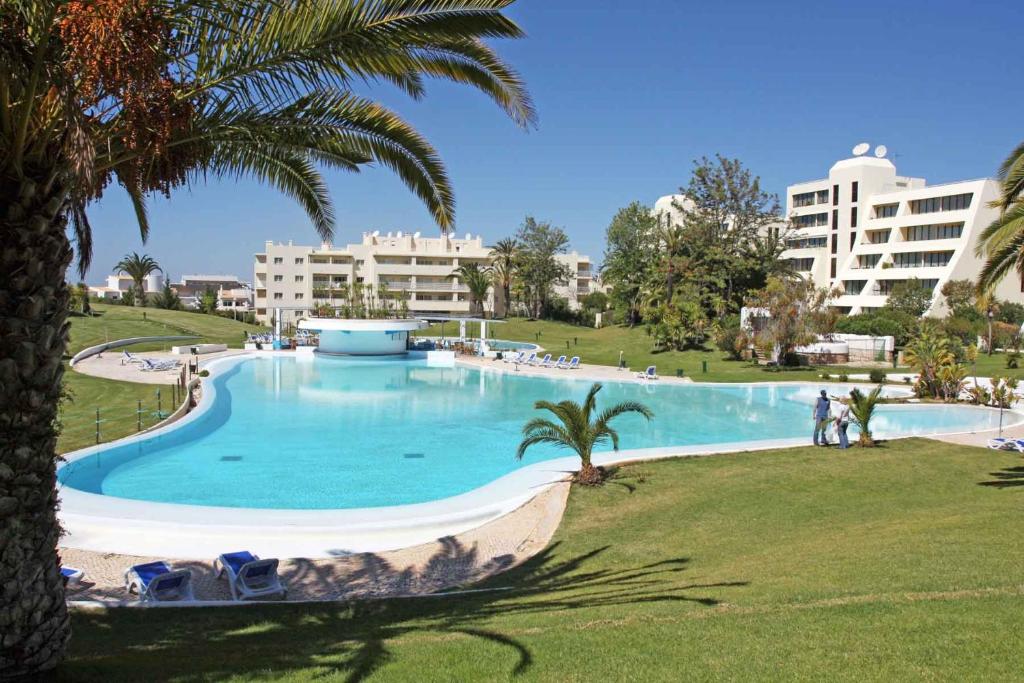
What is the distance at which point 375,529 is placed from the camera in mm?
9750

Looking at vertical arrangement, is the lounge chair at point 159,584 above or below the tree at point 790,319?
below

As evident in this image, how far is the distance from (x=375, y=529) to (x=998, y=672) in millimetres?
7294

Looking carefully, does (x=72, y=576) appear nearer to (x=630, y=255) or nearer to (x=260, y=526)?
(x=260, y=526)

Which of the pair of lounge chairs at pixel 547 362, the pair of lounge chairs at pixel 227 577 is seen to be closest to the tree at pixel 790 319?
the pair of lounge chairs at pixel 547 362

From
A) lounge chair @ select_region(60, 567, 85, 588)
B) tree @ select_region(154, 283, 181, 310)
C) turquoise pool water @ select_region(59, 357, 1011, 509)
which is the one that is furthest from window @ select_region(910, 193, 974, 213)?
tree @ select_region(154, 283, 181, 310)

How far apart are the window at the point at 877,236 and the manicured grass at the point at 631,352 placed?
69.8 ft

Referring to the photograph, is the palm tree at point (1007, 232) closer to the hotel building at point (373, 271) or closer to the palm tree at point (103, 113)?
the palm tree at point (103, 113)

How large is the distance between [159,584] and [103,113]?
481cm

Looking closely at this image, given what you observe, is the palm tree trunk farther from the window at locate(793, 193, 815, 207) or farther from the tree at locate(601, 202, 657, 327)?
the window at locate(793, 193, 815, 207)

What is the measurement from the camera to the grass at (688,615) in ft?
14.6

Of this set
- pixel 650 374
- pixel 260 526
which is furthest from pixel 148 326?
pixel 260 526

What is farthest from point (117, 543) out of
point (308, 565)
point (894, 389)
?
point (894, 389)

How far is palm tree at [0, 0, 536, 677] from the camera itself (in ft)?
12.7

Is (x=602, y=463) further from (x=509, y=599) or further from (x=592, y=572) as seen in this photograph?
(x=509, y=599)
